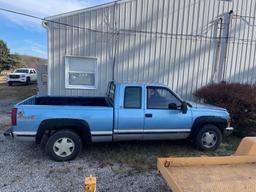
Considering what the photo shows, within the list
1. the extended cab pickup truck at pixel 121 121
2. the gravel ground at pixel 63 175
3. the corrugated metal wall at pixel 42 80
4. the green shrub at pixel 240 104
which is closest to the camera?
the gravel ground at pixel 63 175

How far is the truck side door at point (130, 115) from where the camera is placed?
4965 millimetres

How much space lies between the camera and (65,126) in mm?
4738

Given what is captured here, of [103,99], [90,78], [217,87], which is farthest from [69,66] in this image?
[217,87]

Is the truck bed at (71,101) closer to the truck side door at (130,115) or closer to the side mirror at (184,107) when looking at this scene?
the truck side door at (130,115)

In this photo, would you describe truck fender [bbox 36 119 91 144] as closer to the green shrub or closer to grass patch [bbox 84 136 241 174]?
grass patch [bbox 84 136 241 174]

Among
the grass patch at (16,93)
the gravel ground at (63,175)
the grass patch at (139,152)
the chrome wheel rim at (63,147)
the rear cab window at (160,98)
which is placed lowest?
the gravel ground at (63,175)

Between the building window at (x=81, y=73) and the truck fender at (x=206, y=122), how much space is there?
4.23 metres

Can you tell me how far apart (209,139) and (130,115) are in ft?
6.97

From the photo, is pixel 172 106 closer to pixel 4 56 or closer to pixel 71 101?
pixel 71 101

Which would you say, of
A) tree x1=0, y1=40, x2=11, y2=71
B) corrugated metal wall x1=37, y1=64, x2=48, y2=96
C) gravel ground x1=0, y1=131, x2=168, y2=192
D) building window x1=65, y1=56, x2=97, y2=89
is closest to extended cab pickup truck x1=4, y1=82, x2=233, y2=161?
gravel ground x1=0, y1=131, x2=168, y2=192

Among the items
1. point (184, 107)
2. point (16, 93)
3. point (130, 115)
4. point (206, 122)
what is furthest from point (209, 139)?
point (16, 93)

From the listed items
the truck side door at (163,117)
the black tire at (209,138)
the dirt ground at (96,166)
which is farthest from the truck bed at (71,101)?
the black tire at (209,138)

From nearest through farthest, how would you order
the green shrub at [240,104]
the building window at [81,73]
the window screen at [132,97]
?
the window screen at [132,97] < the green shrub at [240,104] < the building window at [81,73]

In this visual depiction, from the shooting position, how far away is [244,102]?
688 centimetres
